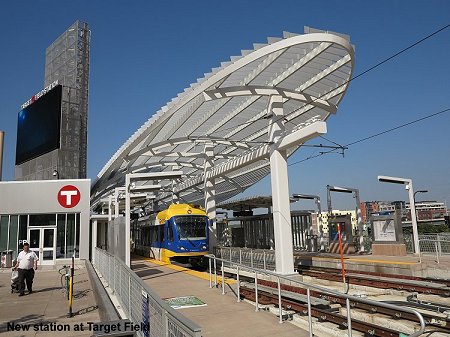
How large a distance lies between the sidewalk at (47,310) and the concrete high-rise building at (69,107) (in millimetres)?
21211

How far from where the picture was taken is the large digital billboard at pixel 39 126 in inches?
1340

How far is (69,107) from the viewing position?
38.0 m

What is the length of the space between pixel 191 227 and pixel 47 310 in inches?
426

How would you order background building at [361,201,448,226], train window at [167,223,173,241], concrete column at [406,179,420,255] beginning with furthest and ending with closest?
background building at [361,201,448,226] → train window at [167,223,173,241] → concrete column at [406,179,420,255]

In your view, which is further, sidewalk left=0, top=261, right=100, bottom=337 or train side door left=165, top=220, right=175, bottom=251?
train side door left=165, top=220, right=175, bottom=251

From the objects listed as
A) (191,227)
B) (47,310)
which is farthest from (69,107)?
(47,310)

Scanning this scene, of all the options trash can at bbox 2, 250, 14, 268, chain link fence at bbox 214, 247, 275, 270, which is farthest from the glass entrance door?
chain link fence at bbox 214, 247, 275, 270

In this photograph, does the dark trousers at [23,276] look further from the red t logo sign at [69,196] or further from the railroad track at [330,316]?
the red t logo sign at [69,196]

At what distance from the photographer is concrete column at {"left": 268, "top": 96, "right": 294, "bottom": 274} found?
15130 mm

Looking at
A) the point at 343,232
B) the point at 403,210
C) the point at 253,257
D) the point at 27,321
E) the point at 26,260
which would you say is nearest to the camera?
the point at 27,321

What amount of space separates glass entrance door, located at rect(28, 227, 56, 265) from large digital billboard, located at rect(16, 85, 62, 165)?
37.3 ft

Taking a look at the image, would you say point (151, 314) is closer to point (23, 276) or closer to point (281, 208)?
point (23, 276)

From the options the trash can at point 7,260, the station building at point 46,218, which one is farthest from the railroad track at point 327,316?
the trash can at point 7,260

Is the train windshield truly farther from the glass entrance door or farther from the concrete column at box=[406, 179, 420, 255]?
the concrete column at box=[406, 179, 420, 255]
